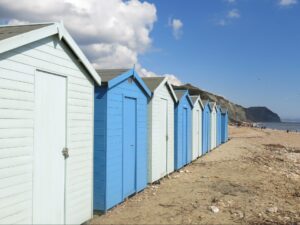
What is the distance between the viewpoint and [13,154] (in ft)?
17.8

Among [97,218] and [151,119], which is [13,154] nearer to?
[97,218]

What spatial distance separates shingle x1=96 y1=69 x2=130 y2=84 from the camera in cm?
831

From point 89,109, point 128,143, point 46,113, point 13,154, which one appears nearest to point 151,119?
point 128,143

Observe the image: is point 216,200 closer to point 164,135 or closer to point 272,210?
point 272,210

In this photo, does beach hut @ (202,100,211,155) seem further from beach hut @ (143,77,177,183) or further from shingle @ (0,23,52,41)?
shingle @ (0,23,52,41)

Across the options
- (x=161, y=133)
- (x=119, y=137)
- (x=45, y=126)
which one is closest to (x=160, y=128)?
(x=161, y=133)

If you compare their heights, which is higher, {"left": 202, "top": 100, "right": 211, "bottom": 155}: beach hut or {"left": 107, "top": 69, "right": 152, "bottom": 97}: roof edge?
{"left": 107, "top": 69, "right": 152, "bottom": 97}: roof edge

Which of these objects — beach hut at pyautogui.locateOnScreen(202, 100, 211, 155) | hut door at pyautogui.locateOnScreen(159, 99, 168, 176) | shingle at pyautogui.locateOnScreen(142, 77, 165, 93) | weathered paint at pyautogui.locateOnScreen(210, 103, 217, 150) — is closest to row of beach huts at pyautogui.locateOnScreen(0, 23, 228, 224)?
shingle at pyautogui.locateOnScreen(142, 77, 165, 93)

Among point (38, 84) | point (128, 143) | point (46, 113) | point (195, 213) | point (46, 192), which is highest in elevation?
point (38, 84)

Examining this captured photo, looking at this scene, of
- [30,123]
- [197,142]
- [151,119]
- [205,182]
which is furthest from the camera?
[197,142]

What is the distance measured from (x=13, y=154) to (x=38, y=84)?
114 cm

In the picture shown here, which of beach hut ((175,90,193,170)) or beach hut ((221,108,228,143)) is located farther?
beach hut ((221,108,228,143))

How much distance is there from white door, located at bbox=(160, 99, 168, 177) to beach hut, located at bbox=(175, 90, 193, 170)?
1277 mm

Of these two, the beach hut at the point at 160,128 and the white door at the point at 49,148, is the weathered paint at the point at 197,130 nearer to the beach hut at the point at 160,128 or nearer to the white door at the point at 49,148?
the beach hut at the point at 160,128
